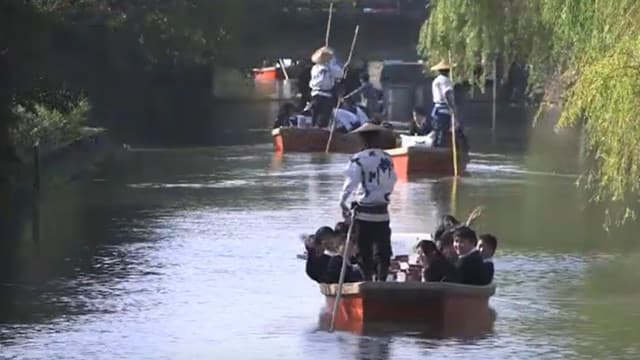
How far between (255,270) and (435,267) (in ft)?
13.2

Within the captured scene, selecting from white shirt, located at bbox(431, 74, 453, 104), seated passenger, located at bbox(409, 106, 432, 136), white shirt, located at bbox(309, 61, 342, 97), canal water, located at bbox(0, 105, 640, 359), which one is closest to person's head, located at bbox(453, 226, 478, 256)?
canal water, located at bbox(0, 105, 640, 359)

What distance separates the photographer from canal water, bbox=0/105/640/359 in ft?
46.0

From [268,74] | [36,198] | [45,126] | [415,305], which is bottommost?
[415,305]

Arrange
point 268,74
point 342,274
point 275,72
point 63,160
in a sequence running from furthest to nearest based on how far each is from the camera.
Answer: point 268,74
point 275,72
point 63,160
point 342,274

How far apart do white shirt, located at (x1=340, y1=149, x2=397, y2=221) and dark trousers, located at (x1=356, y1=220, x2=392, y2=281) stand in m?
0.07

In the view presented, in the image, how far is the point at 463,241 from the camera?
1477 cm

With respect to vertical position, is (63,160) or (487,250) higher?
(63,160)

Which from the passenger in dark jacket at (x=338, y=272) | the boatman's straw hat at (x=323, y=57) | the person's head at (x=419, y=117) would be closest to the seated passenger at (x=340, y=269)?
the passenger in dark jacket at (x=338, y=272)

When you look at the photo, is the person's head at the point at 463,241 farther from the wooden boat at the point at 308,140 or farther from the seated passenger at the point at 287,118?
the seated passenger at the point at 287,118

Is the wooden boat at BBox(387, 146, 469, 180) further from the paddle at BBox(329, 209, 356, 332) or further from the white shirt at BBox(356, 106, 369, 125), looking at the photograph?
the paddle at BBox(329, 209, 356, 332)

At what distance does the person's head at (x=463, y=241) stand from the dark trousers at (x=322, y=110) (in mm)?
20293

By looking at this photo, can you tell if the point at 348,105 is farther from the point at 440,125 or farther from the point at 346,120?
the point at 440,125

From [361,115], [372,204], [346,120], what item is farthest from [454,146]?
[372,204]

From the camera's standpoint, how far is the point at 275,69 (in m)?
80.6
